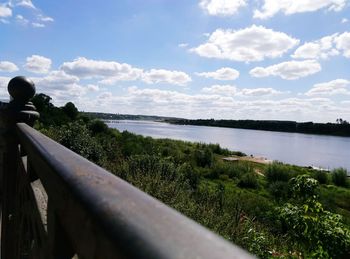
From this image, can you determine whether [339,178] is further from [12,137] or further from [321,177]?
[12,137]

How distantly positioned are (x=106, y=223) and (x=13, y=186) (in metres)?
2.69

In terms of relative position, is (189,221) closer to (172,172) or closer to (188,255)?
(188,255)

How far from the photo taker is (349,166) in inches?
2518

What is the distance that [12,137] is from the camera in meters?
2.77

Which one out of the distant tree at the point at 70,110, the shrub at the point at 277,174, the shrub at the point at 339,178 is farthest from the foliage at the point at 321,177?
the distant tree at the point at 70,110

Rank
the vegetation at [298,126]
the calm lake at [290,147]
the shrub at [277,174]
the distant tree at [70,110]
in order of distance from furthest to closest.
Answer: the vegetation at [298,126] < the calm lake at [290,147] < the distant tree at [70,110] < the shrub at [277,174]

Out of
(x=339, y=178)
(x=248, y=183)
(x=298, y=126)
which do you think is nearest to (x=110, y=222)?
(x=248, y=183)

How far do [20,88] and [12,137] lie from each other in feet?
1.14

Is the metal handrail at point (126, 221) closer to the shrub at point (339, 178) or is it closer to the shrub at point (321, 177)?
the shrub at point (321, 177)

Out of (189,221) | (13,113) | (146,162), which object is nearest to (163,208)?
(189,221)

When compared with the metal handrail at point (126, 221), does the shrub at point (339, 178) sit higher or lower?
lower

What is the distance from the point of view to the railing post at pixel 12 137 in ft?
8.99

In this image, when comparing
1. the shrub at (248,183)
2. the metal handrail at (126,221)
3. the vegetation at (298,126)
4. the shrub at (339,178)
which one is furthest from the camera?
the vegetation at (298,126)

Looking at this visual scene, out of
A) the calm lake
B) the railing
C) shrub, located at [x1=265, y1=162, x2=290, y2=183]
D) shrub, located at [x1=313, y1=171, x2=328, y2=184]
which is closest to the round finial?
the railing
